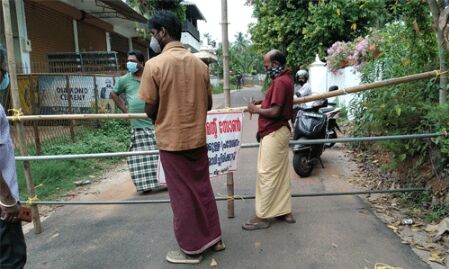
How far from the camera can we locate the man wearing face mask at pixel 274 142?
3527 mm

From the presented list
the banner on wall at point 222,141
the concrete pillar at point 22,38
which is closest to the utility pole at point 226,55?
the banner on wall at point 222,141

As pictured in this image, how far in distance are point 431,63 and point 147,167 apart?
3.59 meters

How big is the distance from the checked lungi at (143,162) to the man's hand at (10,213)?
271 cm

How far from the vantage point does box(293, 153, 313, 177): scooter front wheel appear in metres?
5.56

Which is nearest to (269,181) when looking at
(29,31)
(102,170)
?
(102,170)

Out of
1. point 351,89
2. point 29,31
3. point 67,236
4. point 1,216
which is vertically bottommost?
point 67,236

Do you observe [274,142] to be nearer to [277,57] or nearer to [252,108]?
[252,108]

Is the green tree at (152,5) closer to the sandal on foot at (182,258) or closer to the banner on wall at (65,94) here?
the banner on wall at (65,94)

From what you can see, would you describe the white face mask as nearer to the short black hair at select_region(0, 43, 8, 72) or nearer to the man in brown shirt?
the man in brown shirt

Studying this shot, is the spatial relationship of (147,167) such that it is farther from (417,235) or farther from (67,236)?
(417,235)

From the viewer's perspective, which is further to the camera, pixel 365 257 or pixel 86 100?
pixel 86 100

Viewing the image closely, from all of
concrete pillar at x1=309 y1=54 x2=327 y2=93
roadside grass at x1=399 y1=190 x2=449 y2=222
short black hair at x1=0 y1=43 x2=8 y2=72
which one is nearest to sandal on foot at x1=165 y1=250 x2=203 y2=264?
short black hair at x1=0 y1=43 x2=8 y2=72

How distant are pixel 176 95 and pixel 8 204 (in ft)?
4.28

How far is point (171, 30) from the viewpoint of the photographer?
3.07m
